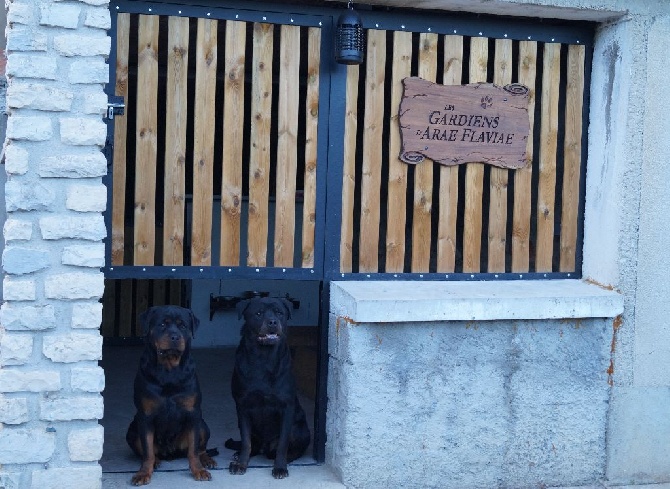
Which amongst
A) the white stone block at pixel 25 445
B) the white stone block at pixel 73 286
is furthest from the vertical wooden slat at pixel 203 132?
the white stone block at pixel 25 445

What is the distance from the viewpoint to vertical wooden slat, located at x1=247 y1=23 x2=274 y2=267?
5.51 m

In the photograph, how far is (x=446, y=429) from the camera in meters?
5.47

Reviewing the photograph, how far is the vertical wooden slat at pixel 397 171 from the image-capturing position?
5.70 m

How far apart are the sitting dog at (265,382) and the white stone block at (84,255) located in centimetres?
113

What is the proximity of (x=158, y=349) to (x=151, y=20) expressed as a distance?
1.83 meters

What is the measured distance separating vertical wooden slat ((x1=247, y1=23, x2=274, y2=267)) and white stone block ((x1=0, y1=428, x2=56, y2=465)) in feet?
5.10

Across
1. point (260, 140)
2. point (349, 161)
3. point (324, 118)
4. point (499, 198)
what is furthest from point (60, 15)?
point (499, 198)

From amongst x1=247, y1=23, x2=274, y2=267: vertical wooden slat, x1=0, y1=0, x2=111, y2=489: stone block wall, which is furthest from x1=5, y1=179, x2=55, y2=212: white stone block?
x1=247, y1=23, x2=274, y2=267: vertical wooden slat

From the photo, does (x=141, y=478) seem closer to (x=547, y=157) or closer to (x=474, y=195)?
(x=474, y=195)

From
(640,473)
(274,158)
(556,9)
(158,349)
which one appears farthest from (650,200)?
(158,349)

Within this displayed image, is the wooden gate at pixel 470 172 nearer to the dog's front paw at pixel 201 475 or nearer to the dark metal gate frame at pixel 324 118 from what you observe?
the dark metal gate frame at pixel 324 118

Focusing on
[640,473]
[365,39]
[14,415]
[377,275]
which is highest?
[365,39]

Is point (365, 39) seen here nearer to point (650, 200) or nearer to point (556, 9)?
point (556, 9)

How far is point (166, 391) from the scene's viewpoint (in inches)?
208
